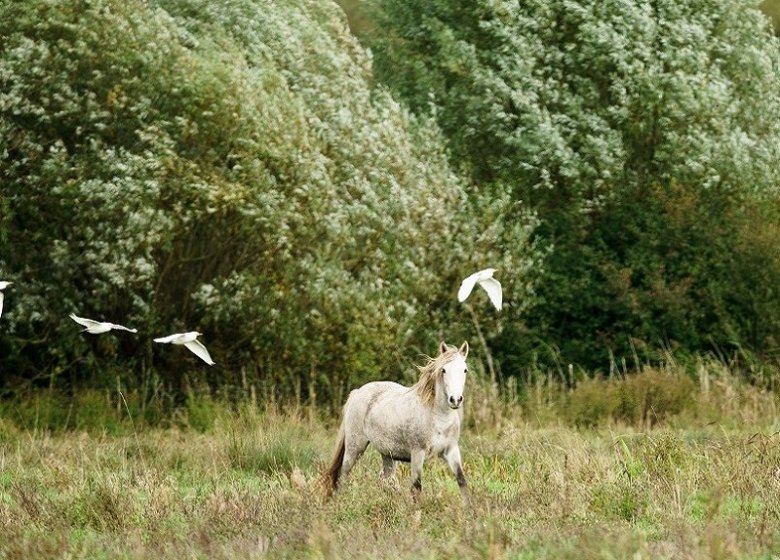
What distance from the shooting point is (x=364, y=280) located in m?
20.9

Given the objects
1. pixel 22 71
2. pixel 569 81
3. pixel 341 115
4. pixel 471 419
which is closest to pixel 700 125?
pixel 569 81

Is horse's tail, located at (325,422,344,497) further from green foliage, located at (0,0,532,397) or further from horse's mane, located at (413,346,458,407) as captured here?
green foliage, located at (0,0,532,397)

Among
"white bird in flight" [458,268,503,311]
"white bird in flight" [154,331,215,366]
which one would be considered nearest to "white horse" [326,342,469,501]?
"white bird in flight" [458,268,503,311]

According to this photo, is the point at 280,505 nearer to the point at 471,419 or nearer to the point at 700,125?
the point at 471,419

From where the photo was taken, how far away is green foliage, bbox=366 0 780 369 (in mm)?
24141

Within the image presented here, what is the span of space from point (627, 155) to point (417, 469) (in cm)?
1659

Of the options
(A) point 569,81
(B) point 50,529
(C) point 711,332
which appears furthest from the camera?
(A) point 569,81

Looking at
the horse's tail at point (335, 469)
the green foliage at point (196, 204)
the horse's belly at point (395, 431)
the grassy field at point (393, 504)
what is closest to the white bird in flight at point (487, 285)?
the horse's belly at point (395, 431)

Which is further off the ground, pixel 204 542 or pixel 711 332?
pixel 204 542

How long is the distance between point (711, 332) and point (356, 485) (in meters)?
15.2

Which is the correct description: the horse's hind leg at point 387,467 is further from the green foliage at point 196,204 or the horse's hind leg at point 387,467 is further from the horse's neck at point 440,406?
the green foliage at point 196,204

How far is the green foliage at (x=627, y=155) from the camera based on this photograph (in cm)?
2414

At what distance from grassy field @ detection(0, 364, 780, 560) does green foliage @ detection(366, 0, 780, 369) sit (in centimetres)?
974

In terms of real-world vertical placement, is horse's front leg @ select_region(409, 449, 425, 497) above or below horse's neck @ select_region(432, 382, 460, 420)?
below
